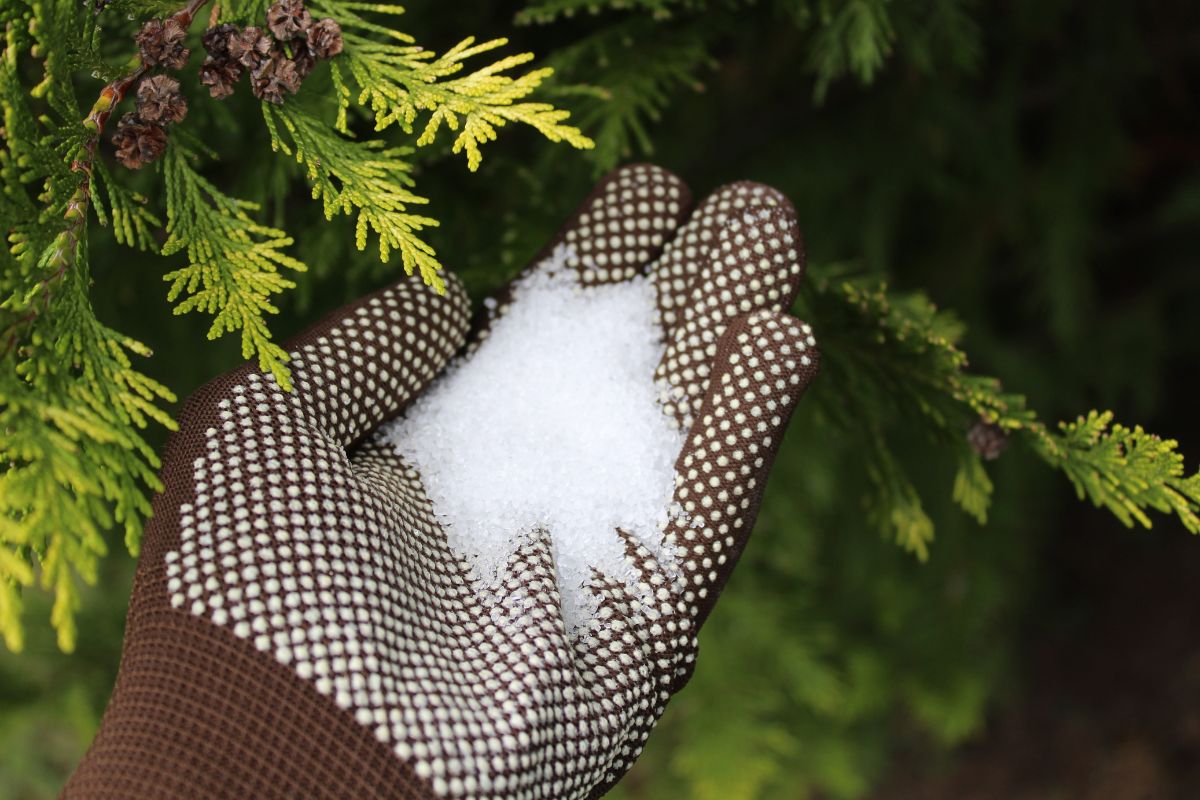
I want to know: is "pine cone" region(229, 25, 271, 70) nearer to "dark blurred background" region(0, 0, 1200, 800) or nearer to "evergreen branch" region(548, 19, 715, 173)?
"dark blurred background" region(0, 0, 1200, 800)

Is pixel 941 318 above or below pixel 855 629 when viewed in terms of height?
above

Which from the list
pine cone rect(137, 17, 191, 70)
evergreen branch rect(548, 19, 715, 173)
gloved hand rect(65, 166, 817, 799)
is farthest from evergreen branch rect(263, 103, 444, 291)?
evergreen branch rect(548, 19, 715, 173)

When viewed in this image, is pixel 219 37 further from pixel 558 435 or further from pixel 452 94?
pixel 558 435

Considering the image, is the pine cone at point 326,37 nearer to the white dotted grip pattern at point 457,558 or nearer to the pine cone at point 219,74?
the pine cone at point 219,74

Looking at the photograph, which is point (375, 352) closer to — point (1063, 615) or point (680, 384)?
point (680, 384)

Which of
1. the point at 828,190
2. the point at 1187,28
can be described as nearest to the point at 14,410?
the point at 828,190

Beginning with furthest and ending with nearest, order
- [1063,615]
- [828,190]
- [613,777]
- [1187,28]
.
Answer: [1063,615], [1187,28], [828,190], [613,777]
